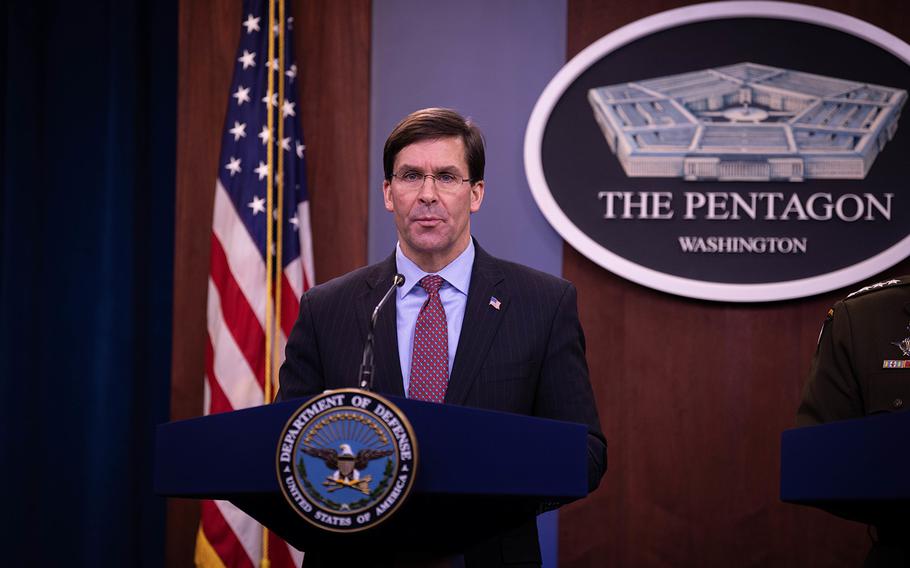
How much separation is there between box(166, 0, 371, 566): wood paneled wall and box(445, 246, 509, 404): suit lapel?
160 cm

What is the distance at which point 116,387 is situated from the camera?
400 cm

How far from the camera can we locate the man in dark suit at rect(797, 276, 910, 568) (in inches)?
84.6

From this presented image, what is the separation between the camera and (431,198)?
2076 mm

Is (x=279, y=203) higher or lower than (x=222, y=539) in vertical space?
higher

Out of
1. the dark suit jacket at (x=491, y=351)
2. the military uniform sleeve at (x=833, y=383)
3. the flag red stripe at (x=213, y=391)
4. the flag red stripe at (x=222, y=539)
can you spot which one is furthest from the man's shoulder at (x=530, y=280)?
the flag red stripe at (x=222, y=539)

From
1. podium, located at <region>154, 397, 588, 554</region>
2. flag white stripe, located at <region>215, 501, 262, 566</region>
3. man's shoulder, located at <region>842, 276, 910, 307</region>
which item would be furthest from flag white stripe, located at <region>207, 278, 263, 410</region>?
man's shoulder, located at <region>842, 276, 910, 307</region>

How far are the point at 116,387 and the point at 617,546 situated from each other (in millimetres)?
2064

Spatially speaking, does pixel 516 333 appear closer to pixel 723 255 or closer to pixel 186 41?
pixel 723 255

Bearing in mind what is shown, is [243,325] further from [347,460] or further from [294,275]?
[347,460]

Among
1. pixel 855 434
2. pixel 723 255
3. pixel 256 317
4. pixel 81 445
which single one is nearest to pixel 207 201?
pixel 256 317

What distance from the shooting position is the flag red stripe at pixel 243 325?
355 cm

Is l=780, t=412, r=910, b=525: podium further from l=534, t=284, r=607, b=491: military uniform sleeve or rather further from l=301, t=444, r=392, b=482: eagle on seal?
l=301, t=444, r=392, b=482: eagle on seal

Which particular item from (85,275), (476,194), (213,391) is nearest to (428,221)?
(476,194)

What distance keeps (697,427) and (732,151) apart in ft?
3.24
